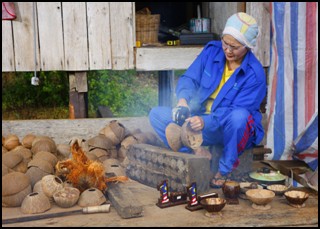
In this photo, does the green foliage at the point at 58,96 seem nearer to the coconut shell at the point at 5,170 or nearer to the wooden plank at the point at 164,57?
the wooden plank at the point at 164,57

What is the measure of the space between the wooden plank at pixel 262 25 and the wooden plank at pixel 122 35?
1.51 meters

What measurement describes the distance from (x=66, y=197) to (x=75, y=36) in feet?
8.24

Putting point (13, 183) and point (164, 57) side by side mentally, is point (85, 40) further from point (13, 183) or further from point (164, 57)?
point (13, 183)

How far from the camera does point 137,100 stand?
405 inches

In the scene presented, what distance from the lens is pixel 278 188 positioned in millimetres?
3654

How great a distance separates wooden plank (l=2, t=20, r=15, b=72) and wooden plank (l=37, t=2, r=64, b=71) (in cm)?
35

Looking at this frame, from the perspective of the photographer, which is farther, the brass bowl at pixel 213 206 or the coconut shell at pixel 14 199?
the coconut shell at pixel 14 199

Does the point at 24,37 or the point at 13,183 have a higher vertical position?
the point at 24,37

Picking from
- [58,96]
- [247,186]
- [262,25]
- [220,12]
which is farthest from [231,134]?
[58,96]

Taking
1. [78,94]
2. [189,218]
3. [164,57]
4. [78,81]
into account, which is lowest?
[189,218]

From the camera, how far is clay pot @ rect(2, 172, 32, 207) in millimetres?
3281

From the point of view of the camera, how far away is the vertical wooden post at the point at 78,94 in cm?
531

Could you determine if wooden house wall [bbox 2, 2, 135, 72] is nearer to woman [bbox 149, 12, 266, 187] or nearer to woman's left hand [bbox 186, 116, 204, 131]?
woman [bbox 149, 12, 266, 187]

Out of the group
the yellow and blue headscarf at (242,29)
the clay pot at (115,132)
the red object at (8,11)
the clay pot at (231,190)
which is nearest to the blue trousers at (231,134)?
the clay pot at (231,190)
